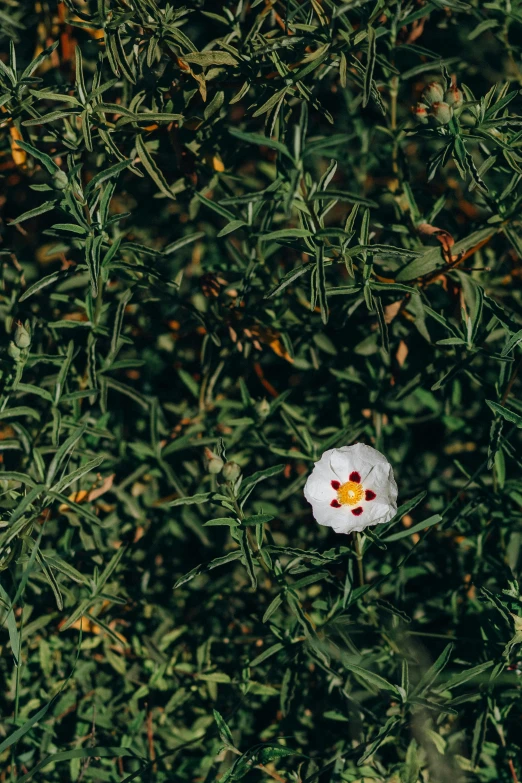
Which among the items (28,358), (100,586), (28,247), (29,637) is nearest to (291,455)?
(100,586)

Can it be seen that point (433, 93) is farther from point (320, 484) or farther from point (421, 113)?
point (320, 484)

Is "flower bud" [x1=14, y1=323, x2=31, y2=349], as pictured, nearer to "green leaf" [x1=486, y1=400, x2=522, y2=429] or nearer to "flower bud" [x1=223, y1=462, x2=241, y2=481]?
"flower bud" [x1=223, y1=462, x2=241, y2=481]

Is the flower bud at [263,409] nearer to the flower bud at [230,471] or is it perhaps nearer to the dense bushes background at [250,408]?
the dense bushes background at [250,408]

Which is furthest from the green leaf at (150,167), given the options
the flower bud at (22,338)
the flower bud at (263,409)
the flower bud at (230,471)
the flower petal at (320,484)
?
the flower petal at (320,484)

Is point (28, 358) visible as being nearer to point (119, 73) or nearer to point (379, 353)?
point (119, 73)

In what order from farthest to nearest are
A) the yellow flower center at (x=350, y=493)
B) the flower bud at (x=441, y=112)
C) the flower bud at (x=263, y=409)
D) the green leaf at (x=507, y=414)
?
the flower bud at (x=263, y=409), the yellow flower center at (x=350, y=493), the green leaf at (x=507, y=414), the flower bud at (x=441, y=112)

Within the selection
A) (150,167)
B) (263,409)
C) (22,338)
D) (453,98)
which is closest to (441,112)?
(453,98)
